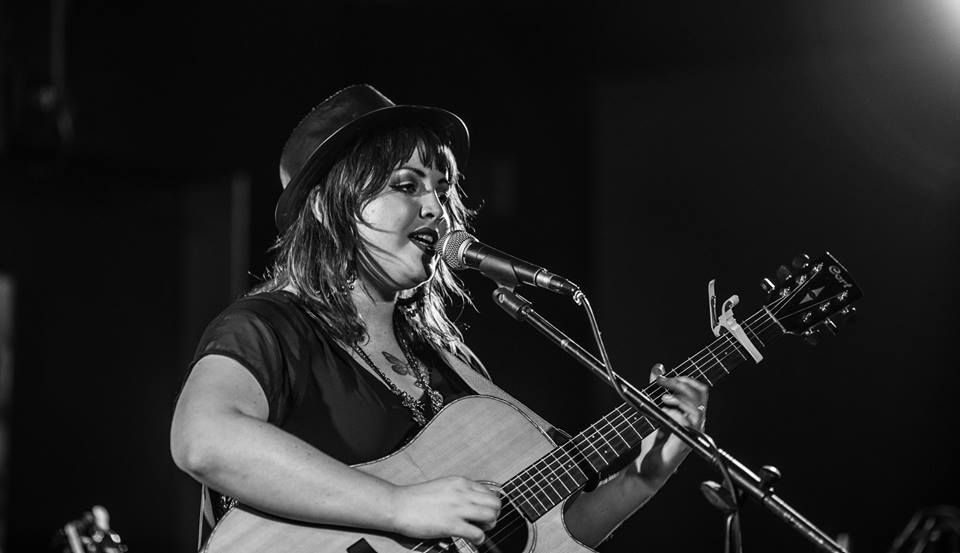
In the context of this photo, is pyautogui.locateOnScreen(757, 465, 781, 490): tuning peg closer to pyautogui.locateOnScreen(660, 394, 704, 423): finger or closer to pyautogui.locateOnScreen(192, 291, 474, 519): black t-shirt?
pyautogui.locateOnScreen(660, 394, 704, 423): finger

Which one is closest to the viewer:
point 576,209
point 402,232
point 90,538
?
point 402,232

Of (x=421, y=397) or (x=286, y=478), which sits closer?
(x=286, y=478)

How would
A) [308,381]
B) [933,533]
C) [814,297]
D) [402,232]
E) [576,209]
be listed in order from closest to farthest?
[308,381], [814,297], [402,232], [933,533], [576,209]

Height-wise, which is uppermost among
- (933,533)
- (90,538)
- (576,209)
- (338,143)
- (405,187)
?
(338,143)

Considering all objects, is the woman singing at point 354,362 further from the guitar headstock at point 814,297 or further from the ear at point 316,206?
the guitar headstock at point 814,297

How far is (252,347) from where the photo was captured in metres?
1.90

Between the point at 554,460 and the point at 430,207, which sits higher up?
the point at 430,207

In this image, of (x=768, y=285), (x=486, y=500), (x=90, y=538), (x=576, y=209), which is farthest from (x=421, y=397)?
(x=576, y=209)

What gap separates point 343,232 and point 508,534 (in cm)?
81

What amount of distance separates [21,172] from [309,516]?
2.65 m

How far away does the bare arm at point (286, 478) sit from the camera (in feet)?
5.76

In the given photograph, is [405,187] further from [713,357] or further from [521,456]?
[713,357]

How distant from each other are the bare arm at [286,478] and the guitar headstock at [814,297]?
31.6 inches

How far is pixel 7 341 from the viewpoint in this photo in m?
3.79
